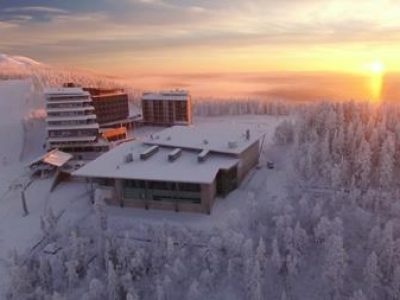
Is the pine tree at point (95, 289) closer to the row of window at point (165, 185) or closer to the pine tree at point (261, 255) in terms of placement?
the row of window at point (165, 185)

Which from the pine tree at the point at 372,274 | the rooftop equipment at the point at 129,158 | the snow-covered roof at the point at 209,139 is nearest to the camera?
the pine tree at the point at 372,274

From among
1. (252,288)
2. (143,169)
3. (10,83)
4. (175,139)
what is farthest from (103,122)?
(252,288)

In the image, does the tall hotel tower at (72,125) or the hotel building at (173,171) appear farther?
the tall hotel tower at (72,125)

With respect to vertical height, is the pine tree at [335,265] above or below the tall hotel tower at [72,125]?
below

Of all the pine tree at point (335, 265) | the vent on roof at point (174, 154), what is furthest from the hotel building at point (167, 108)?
the pine tree at point (335, 265)

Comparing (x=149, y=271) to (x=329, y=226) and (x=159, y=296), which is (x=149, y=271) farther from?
(x=329, y=226)

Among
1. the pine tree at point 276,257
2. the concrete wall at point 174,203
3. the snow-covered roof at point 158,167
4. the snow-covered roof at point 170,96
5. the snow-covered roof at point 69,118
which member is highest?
the snow-covered roof at point 170,96
